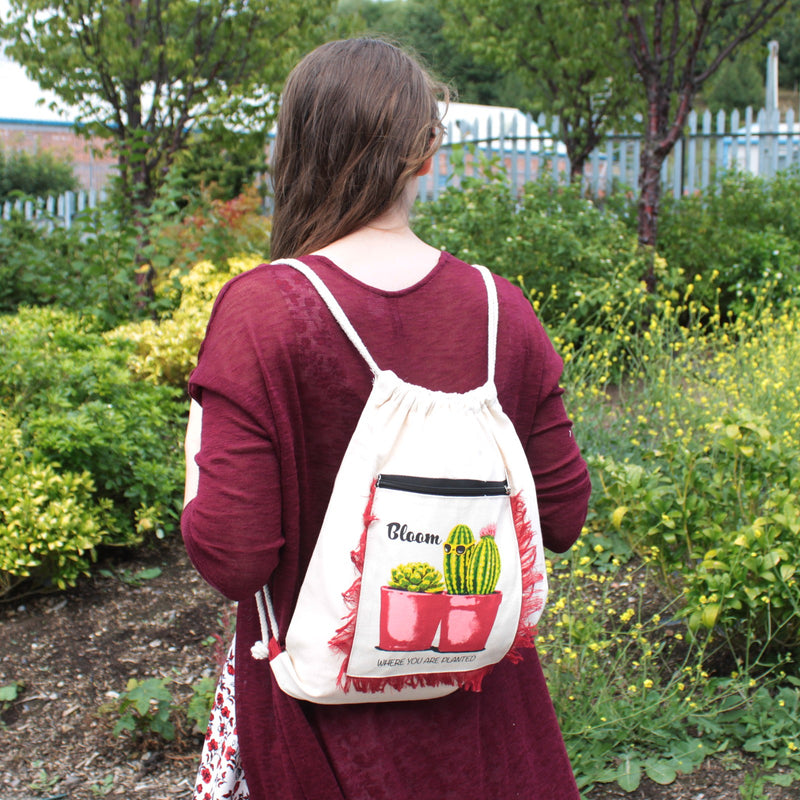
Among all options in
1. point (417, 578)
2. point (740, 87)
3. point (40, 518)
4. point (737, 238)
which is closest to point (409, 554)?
point (417, 578)

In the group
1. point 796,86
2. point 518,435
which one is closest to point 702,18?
point 518,435

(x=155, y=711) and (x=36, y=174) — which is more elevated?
(x=36, y=174)

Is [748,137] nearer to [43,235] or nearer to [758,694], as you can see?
[43,235]

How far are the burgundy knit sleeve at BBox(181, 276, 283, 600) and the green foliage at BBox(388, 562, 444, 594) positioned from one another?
→ 6.1 inches

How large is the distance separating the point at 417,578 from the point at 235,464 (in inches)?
10.3

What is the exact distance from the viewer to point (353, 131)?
116 centimetres

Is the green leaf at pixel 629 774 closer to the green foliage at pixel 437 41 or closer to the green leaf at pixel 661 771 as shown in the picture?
the green leaf at pixel 661 771

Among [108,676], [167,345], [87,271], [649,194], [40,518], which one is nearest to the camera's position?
[108,676]

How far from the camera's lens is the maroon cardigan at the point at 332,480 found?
3.50 feet

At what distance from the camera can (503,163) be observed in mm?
→ 10023

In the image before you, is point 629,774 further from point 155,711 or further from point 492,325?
point 492,325

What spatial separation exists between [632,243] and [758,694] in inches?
190

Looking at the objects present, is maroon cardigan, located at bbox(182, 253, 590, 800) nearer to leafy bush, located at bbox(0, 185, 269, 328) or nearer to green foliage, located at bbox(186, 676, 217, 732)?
green foliage, located at bbox(186, 676, 217, 732)

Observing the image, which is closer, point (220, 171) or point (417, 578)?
point (417, 578)
